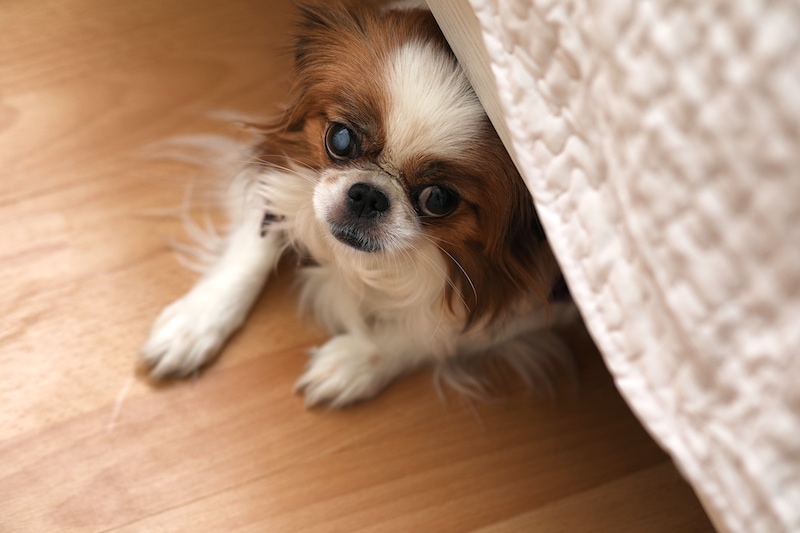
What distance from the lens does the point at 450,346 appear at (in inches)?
57.2

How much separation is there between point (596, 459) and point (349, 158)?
2.45 feet

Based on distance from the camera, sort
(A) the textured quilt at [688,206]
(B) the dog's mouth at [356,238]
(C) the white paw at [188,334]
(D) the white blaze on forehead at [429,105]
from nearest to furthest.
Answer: (A) the textured quilt at [688,206] < (D) the white blaze on forehead at [429,105] < (B) the dog's mouth at [356,238] < (C) the white paw at [188,334]

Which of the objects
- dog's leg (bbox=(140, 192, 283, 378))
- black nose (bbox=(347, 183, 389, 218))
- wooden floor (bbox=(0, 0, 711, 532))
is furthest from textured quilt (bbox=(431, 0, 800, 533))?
dog's leg (bbox=(140, 192, 283, 378))

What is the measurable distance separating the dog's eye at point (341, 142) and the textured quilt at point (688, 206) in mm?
339

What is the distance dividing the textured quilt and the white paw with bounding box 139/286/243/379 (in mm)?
752

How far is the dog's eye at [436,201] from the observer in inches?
45.9

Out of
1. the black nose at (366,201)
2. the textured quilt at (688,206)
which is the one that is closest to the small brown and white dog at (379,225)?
the black nose at (366,201)

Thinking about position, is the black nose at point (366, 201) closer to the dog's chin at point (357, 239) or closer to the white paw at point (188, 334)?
the dog's chin at point (357, 239)

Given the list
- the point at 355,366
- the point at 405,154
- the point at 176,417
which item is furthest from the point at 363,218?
the point at 176,417

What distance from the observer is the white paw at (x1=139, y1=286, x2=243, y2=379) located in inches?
53.9

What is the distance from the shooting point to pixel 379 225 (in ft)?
3.94

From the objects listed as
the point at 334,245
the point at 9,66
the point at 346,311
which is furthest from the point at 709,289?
the point at 9,66

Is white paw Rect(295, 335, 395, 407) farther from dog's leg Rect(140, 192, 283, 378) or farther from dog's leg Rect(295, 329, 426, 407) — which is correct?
dog's leg Rect(140, 192, 283, 378)

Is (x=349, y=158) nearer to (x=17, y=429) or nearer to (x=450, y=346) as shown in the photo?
(x=450, y=346)
